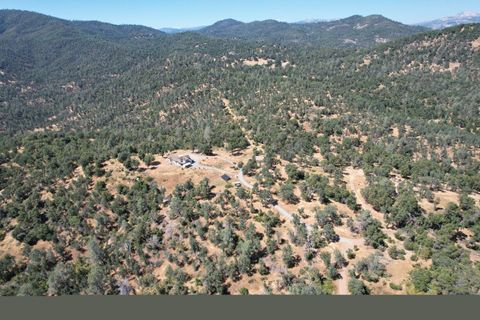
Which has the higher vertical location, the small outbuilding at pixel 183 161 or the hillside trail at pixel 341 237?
the small outbuilding at pixel 183 161

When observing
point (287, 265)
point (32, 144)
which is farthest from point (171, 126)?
point (287, 265)

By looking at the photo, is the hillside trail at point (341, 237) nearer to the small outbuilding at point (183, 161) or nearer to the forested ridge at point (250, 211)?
the forested ridge at point (250, 211)

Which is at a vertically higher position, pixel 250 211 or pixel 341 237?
pixel 250 211

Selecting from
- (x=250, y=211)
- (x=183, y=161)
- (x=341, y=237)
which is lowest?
(x=341, y=237)

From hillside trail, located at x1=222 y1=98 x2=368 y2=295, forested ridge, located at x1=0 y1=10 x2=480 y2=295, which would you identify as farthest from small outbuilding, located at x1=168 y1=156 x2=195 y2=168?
hillside trail, located at x1=222 y1=98 x2=368 y2=295

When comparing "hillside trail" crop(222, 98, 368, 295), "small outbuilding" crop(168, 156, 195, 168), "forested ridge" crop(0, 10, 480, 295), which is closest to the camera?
"hillside trail" crop(222, 98, 368, 295)

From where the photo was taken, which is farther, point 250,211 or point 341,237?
point 250,211

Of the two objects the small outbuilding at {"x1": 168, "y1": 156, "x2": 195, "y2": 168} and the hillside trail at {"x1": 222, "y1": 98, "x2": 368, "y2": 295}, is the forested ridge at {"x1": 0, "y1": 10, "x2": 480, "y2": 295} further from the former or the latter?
the small outbuilding at {"x1": 168, "y1": 156, "x2": 195, "y2": 168}

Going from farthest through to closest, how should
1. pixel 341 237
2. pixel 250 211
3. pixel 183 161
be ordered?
pixel 183 161 → pixel 250 211 → pixel 341 237

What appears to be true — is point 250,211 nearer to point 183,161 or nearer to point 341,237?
point 341,237

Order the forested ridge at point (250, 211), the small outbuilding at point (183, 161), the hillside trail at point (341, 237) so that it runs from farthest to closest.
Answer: the small outbuilding at point (183, 161)
the forested ridge at point (250, 211)
the hillside trail at point (341, 237)

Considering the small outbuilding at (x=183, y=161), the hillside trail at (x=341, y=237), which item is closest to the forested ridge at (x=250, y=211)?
the hillside trail at (x=341, y=237)

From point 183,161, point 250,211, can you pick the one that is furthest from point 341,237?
point 183,161
